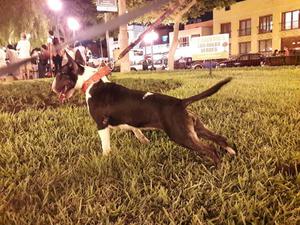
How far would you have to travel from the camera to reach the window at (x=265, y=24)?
38.7m

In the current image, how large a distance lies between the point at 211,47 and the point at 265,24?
27055 mm

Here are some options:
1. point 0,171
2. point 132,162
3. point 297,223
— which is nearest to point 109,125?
point 132,162

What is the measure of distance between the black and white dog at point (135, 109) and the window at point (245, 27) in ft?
132

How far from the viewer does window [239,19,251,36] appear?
41.0 m

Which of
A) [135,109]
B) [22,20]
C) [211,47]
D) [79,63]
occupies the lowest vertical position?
[135,109]

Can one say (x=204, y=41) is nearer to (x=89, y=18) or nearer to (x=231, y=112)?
(x=231, y=112)

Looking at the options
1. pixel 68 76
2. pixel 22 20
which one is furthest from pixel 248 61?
pixel 68 76

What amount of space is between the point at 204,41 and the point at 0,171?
541 inches

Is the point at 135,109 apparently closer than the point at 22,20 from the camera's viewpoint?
Yes

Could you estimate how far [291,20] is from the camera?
36.9m

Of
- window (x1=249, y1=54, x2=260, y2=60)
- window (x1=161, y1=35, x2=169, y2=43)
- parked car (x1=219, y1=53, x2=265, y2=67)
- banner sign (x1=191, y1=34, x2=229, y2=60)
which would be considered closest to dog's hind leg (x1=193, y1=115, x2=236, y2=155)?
banner sign (x1=191, y1=34, x2=229, y2=60)

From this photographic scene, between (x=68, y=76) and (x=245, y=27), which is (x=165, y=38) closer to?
(x=245, y=27)

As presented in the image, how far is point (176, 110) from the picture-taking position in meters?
3.02

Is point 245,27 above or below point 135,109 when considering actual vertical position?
above
